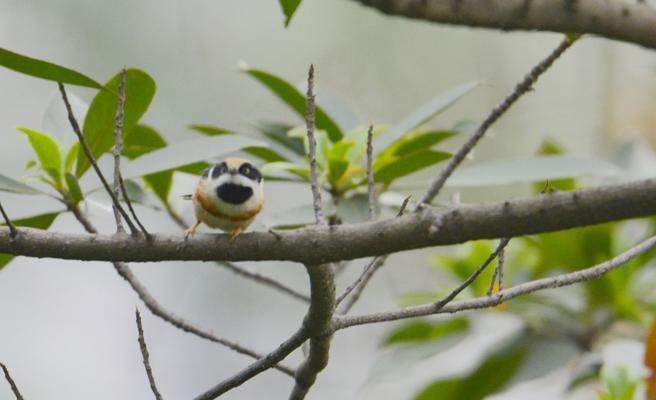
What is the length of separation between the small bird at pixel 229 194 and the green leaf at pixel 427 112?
33cm

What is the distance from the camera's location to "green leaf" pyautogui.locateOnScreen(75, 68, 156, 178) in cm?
119

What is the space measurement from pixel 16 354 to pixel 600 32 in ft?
10.7

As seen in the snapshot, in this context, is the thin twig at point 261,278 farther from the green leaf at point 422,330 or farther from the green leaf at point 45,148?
the green leaf at point 422,330

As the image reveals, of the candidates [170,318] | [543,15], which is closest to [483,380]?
[170,318]

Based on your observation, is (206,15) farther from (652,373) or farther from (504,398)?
(652,373)

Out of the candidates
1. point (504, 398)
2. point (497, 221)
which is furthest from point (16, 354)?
point (497, 221)

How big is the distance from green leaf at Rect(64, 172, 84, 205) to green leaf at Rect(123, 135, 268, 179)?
7cm

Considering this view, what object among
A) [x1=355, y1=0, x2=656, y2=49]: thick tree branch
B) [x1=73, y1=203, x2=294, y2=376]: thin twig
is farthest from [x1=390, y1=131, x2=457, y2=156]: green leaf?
[x1=355, y1=0, x2=656, y2=49]: thick tree branch

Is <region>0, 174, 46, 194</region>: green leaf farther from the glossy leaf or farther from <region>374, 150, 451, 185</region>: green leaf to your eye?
<region>374, 150, 451, 185</region>: green leaf

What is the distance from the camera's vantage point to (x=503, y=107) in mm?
1033

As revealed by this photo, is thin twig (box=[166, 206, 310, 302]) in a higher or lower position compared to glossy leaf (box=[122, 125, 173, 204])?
lower

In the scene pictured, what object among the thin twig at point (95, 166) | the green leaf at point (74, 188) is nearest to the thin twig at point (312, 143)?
the thin twig at point (95, 166)

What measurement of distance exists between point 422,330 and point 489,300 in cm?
113

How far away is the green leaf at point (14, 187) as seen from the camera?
1220 mm
